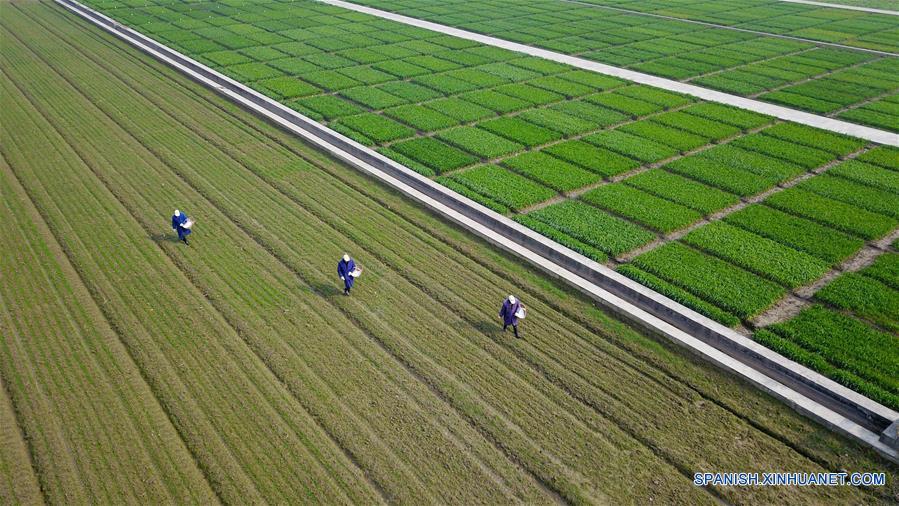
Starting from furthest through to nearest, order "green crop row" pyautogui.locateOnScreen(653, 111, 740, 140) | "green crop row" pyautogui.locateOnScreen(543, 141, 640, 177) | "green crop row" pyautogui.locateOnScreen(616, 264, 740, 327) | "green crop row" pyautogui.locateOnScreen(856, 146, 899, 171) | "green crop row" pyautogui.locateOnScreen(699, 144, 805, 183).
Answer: "green crop row" pyautogui.locateOnScreen(653, 111, 740, 140) < "green crop row" pyautogui.locateOnScreen(856, 146, 899, 171) < "green crop row" pyautogui.locateOnScreen(543, 141, 640, 177) < "green crop row" pyautogui.locateOnScreen(699, 144, 805, 183) < "green crop row" pyautogui.locateOnScreen(616, 264, 740, 327)

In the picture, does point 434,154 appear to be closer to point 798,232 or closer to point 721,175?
point 721,175

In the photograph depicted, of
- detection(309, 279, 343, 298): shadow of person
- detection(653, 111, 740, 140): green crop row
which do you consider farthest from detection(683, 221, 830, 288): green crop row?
detection(309, 279, 343, 298): shadow of person

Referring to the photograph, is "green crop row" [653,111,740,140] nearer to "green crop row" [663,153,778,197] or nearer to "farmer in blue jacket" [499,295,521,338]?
"green crop row" [663,153,778,197]

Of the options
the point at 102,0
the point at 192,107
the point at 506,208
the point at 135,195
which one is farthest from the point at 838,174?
the point at 102,0

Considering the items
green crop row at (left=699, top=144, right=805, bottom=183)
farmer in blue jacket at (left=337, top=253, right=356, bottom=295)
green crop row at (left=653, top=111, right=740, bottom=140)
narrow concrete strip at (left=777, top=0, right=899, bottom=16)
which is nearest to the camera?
farmer in blue jacket at (left=337, top=253, right=356, bottom=295)

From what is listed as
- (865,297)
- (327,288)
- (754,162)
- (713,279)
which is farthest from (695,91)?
(327,288)
